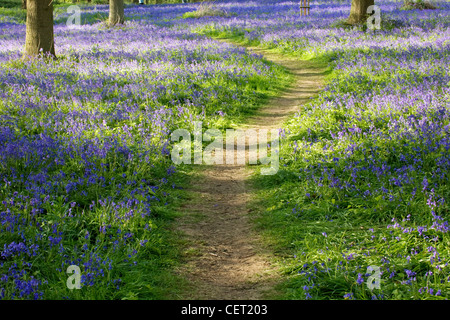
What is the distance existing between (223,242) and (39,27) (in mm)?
10341

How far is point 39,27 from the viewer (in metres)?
13.5

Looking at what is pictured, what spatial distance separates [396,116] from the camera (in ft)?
26.6

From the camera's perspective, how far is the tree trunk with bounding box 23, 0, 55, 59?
1327cm

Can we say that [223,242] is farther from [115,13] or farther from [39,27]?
[115,13]

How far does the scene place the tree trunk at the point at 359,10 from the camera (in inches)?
770

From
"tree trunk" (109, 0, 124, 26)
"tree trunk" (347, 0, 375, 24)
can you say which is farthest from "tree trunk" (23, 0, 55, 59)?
"tree trunk" (347, 0, 375, 24)

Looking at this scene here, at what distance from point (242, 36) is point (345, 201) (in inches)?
700

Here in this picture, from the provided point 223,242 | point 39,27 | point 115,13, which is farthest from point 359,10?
point 223,242

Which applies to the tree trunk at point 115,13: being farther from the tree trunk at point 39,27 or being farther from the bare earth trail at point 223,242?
the bare earth trail at point 223,242

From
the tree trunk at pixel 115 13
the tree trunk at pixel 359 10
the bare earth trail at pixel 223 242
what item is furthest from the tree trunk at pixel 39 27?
the tree trunk at pixel 359 10

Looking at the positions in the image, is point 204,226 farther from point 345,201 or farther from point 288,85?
point 288,85

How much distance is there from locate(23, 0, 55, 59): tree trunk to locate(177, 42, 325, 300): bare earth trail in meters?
8.05

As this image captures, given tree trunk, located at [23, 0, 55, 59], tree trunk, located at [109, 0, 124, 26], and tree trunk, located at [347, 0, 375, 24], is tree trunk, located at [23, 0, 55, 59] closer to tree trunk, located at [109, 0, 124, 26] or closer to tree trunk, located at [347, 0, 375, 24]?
tree trunk, located at [109, 0, 124, 26]
